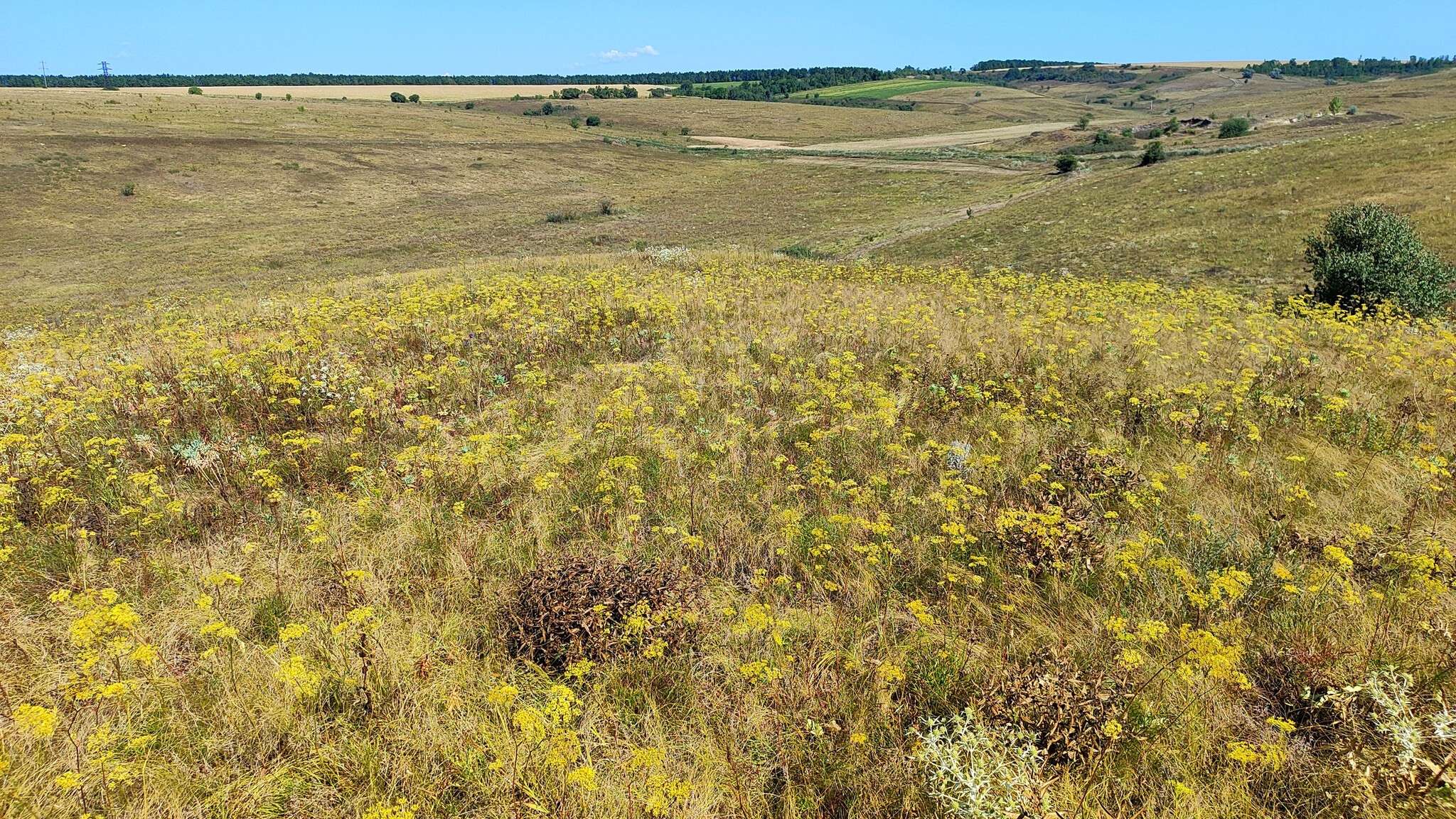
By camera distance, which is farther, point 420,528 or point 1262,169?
point 1262,169

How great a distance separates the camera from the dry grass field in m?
2.76

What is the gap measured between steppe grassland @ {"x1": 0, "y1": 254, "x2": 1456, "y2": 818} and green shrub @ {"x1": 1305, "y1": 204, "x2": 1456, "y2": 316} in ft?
15.2

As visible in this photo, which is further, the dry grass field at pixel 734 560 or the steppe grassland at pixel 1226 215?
the steppe grassland at pixel 1226 215

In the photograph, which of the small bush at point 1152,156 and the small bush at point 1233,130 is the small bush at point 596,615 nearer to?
the small bush at point 1152,156

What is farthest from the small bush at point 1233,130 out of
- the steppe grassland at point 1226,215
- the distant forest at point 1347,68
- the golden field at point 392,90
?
the distant forest at point 1347,68

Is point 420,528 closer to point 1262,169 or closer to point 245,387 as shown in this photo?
point 245,387

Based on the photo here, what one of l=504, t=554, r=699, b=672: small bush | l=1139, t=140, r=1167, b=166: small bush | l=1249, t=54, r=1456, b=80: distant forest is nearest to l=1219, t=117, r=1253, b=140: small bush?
l=1139, t=140, r=1167, b=166: small bush

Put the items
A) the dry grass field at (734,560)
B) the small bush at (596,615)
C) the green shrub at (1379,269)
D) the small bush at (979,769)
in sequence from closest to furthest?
the small bush at (979,769)
the dry grass field at (734,560)
the small bush at (596,615)
the green shrub at (1379,269)

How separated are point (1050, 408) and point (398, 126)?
8800cm

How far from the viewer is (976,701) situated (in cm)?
309

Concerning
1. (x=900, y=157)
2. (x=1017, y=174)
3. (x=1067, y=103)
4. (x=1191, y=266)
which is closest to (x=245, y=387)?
(x=1191, y=266)

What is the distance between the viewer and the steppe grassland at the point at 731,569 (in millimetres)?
2787

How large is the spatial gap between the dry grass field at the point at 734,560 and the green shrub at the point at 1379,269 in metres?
0.79

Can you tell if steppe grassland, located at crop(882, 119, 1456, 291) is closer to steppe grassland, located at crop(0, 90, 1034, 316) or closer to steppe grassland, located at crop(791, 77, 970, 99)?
steppe grassland, located at crop(0, 90, 1034, 316)
